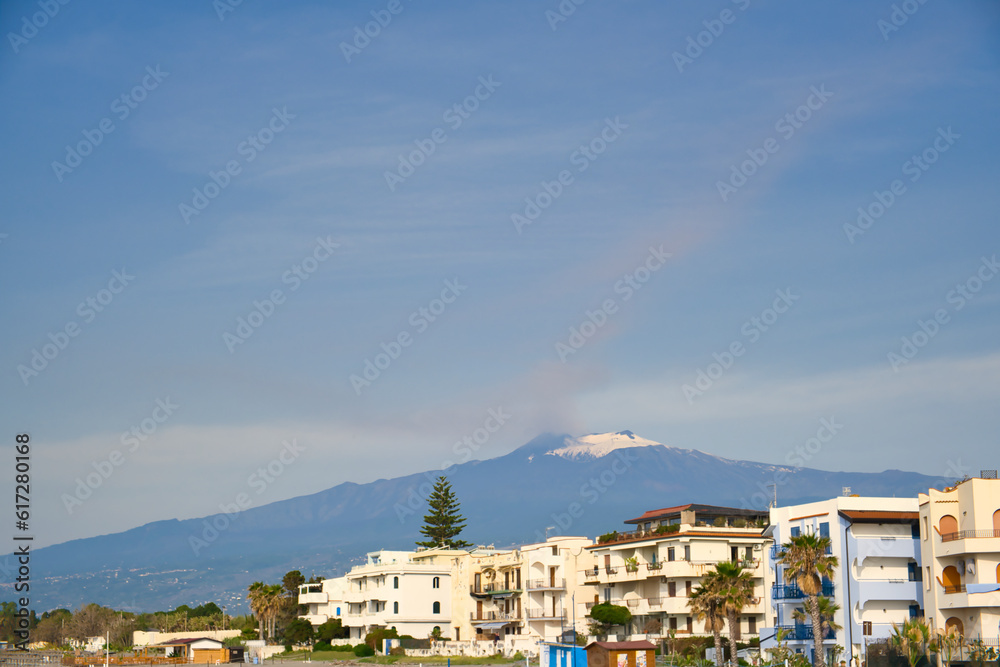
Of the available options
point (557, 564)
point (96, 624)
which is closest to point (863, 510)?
point (557, 564)

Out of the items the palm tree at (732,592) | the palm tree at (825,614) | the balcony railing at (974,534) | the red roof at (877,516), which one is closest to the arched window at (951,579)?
the balcony railing at (974,534)

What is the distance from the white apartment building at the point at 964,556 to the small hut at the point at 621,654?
1687 cm

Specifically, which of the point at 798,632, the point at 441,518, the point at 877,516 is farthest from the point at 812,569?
the point at 441,518

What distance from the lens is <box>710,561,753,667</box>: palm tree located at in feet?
240

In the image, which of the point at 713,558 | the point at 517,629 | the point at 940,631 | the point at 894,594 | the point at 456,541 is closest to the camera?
the point at 940,631

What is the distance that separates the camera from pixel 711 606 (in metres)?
73.8

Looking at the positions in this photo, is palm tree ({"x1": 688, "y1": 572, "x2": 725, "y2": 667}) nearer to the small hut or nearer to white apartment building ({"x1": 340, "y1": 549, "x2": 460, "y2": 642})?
the small hut

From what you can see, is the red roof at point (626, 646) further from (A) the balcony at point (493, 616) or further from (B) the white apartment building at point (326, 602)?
(B) the white apartment building at point (326, 602)

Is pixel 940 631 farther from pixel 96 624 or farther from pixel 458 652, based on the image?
pixel 96 624

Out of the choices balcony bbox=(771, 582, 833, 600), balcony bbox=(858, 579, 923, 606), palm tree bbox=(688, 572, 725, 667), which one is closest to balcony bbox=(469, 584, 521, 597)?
balcony bbox=(771, 582, 833, 600)

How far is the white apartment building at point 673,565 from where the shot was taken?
3558 inches

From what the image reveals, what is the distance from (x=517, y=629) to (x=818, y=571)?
1722 inches

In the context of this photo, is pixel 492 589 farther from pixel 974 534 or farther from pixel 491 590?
pixel 974 534

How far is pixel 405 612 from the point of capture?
115m
